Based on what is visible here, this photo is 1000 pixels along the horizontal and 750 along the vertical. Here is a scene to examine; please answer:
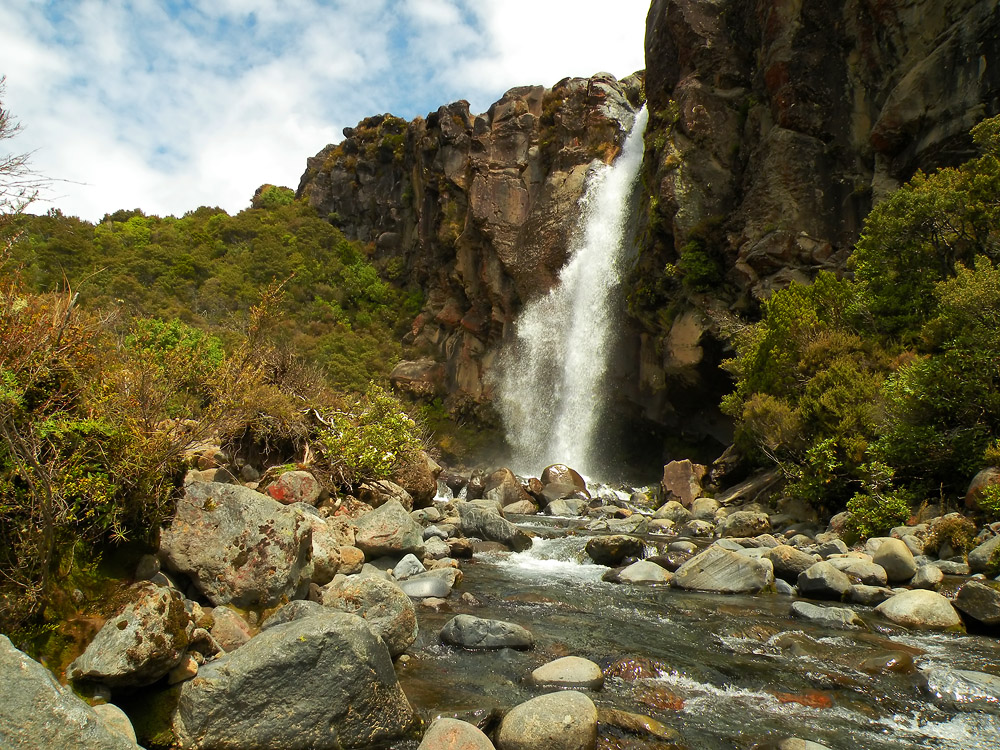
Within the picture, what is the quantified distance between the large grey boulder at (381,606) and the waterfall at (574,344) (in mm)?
26054

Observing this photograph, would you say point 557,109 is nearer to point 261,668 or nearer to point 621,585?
point 621,585

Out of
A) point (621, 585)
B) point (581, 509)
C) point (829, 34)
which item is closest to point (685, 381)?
point (581, 509)

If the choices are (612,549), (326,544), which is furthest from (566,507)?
(326,544)

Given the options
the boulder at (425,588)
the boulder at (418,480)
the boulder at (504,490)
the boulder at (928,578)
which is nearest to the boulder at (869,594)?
the boulder at (928,578)

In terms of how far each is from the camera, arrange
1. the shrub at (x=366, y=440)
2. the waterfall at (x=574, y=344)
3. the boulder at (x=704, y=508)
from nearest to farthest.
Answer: the shrub at (x=366, y=440)
the boulder at (x=704, y=508)
the waterfall at (x=574, y=344)

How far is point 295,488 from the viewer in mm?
11578

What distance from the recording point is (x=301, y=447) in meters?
13.3

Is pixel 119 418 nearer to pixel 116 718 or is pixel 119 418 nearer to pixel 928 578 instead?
pixel 116 718

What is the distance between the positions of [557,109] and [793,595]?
38788mm

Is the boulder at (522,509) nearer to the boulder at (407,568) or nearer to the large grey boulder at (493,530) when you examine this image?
the large grey boulder at (493,530)

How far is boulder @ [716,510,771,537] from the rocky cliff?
1019 centimetres

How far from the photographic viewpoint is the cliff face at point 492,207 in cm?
3959

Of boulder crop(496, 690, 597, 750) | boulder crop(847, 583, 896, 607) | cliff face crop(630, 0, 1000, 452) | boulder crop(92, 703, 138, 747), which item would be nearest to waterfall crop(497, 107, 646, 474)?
cliff face crop(630, 0, 1000, 452)

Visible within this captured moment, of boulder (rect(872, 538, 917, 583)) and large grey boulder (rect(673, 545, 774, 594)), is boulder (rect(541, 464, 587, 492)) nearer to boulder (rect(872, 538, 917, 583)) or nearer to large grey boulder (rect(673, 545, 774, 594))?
large grey boulder (rect(673, 545, 774, 594))
